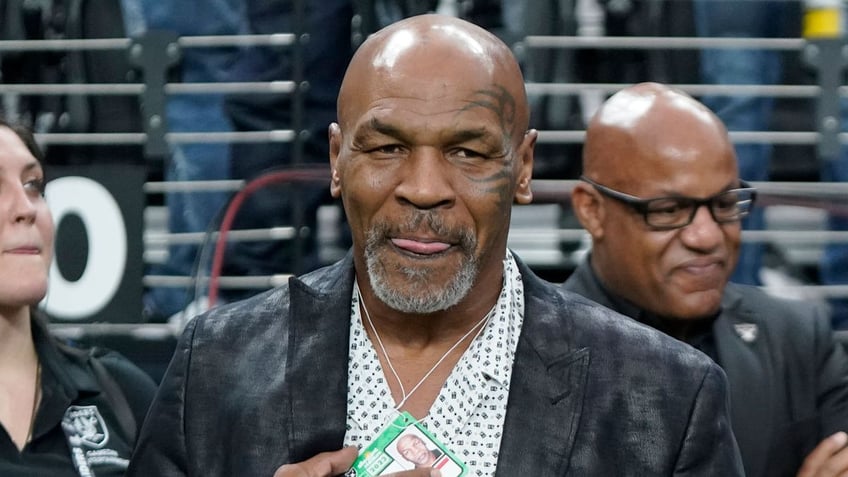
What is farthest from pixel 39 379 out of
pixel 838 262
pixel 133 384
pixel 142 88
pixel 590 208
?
pixel 838 262

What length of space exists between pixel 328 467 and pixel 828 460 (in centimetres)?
164

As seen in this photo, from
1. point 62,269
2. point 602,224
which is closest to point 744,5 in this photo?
point 602,224

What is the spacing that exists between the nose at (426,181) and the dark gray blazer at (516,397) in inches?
11.2

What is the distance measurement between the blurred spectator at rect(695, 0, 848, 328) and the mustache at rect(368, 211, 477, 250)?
9.69 ft

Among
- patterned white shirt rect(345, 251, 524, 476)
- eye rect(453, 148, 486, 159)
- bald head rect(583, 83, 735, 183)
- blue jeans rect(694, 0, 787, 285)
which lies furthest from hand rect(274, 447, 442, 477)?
blue jeans rect(694, 0, 787, 285)

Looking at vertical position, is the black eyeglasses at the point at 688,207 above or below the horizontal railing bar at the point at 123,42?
below

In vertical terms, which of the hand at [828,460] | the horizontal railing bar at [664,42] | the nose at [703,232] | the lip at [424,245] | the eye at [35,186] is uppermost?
the horizontal railing bar at [664,42]

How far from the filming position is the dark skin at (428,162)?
2701 millimetres

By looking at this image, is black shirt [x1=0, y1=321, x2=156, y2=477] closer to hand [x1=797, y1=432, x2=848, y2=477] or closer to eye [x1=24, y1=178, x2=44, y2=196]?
eye [x1=24, y1=178, x2=44, y2=196]

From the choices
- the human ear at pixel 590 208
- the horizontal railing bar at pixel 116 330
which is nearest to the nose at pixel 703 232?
the human ear at pixel 590 208

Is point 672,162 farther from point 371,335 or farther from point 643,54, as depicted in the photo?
point 643,54

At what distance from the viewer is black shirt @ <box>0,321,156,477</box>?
3711mm

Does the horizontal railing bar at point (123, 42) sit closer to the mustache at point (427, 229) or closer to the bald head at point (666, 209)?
the bald head at point (666, 209)

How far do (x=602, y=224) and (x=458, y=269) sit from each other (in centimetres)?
145
